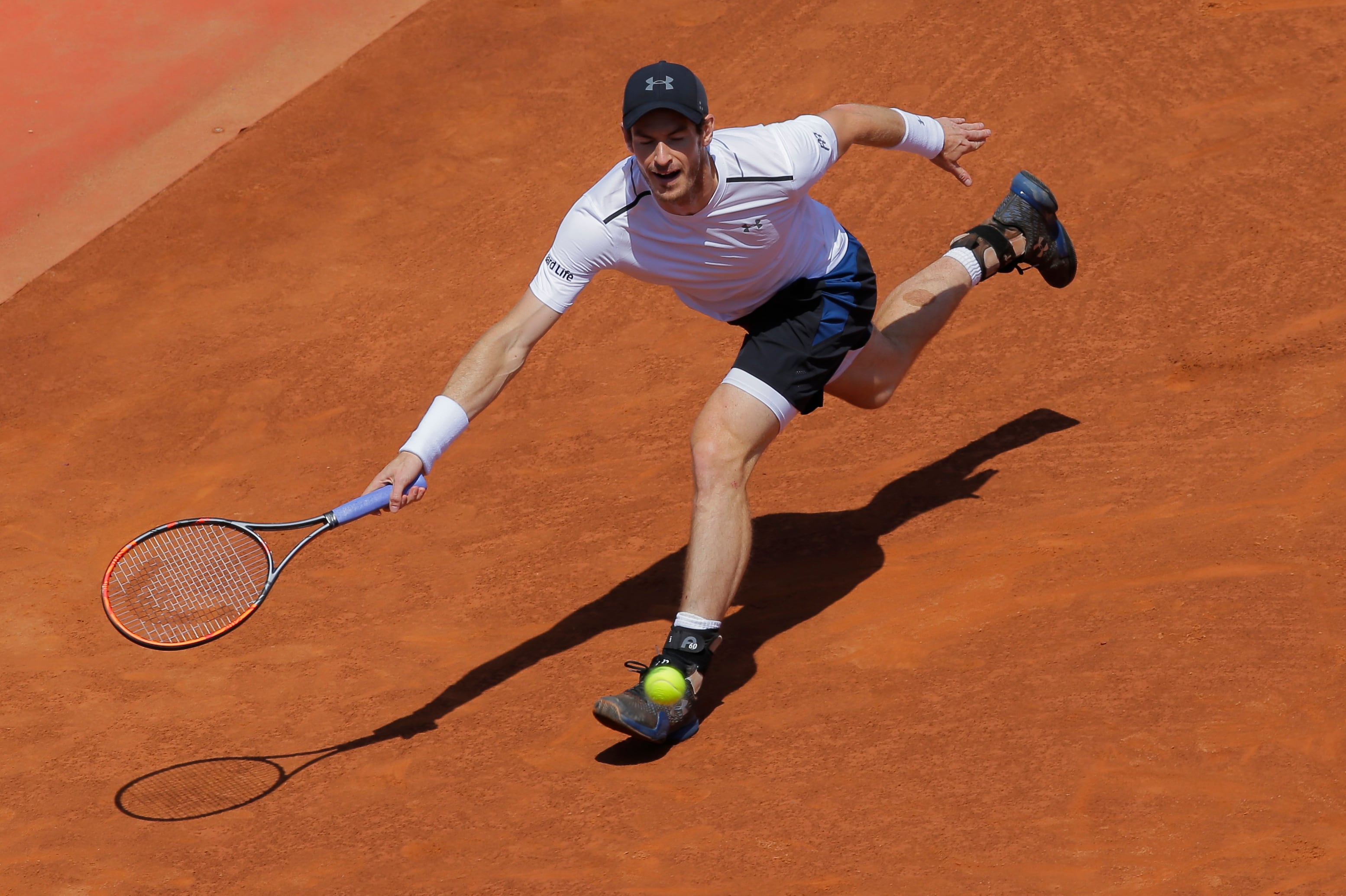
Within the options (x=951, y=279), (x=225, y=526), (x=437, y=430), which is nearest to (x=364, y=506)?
(x=437, y=430)

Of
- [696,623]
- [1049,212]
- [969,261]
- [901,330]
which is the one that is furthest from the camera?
[1049,212]

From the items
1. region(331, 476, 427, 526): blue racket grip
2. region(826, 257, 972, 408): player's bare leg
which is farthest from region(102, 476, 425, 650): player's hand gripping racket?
region(826, 257, 972, 408): player's bare leg

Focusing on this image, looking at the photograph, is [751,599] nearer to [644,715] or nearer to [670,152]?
[644,715]

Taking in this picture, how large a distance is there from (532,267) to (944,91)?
9.10 feet

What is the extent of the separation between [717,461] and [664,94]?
1182 millimetres

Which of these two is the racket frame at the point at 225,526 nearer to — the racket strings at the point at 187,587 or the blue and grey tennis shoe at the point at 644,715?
the racket strings at the point at 187,587

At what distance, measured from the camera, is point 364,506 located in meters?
4.38

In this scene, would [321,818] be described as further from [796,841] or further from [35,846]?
[796,841]

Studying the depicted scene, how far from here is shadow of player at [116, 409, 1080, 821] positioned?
4.75 m

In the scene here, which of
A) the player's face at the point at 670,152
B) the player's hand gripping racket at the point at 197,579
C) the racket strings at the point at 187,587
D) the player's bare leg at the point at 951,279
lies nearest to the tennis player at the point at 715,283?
the player's face at the point at 670,152

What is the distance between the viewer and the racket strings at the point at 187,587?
481 cm

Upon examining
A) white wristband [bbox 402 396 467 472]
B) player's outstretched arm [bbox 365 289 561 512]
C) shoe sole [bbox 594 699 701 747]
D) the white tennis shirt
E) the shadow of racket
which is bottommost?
the shadow of racket

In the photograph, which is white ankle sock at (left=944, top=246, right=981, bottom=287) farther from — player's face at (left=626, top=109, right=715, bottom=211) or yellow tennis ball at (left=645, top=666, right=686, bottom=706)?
yellow tennis ball at (left=645, top=666, right=686, bottom=706)

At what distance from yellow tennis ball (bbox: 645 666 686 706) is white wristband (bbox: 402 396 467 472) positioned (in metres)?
0.96
